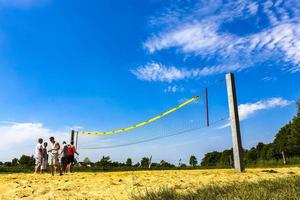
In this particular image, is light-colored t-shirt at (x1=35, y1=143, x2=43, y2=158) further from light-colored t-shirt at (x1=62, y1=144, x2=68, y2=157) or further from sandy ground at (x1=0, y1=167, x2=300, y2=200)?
→ sandy ground at (x1=0, y1=167, x2=300, y2=200)

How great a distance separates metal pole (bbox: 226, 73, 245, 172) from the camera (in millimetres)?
12508

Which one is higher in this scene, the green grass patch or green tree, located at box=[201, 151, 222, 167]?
green tree, located at box=[201, 151, 222, 167]

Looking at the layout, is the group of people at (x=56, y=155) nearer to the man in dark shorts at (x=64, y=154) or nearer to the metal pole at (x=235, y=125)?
the man in dark shorts at (x=64, y=154)

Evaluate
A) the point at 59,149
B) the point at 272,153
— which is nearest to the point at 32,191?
the point at 59,149

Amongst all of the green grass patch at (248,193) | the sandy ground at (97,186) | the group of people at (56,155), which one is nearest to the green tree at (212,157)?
the group of people at (56,155)

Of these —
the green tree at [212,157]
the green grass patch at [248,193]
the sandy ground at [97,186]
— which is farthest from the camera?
the green tree at [212,157]

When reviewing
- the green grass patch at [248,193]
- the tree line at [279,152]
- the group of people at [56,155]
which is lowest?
the green grass patch at [248,193]

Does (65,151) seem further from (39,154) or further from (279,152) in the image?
(279,152)

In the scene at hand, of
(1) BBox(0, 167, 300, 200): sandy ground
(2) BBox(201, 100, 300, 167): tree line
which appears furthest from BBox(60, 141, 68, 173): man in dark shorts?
(2) BBox(201, 100, 300, 167): tree line

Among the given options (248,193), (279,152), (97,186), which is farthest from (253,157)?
(248,193)

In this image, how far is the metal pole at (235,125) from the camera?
12508 mm

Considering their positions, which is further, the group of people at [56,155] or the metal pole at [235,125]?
the group of people at [56,155]

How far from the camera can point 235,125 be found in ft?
41.9

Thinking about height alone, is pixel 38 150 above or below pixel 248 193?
above
